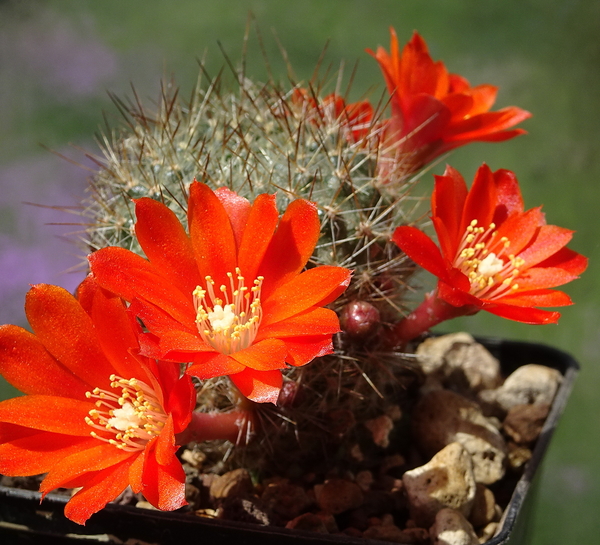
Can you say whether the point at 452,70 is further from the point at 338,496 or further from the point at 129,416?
the point at 129,416

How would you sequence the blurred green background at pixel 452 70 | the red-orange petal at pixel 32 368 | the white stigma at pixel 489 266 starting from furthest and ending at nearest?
the blurred green background at pixel 452 70 < the white stigma at pixel 489 266 < the red-orange petal at pixel 32 368

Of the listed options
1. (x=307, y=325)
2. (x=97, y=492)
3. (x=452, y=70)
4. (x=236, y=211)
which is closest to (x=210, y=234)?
(x=236, y=211)

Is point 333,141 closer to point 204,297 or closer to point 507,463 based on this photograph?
point 204,297

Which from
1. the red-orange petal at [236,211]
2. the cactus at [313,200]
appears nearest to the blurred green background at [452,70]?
the cactus at [313,200]

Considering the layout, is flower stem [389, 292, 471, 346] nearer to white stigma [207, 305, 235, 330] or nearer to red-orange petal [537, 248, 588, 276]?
red-orange petal [537, 248, 588, 276]

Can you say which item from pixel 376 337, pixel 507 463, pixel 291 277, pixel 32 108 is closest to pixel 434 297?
pixel 376 337

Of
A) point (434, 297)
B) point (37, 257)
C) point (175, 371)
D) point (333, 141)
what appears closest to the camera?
point (175, 371)

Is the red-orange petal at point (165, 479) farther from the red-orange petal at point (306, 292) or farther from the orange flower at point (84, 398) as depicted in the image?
the red-orange petal at point (306, 292)
